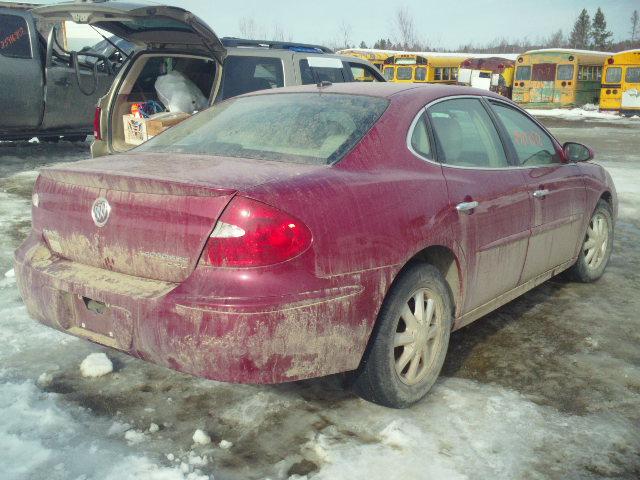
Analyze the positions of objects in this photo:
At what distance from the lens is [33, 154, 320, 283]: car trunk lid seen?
2537 millimetres

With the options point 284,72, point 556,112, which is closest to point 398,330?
point 284,72

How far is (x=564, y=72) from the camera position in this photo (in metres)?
28.2

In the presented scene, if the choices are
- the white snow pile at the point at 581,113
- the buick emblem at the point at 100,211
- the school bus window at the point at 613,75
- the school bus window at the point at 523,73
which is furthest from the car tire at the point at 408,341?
the school bus window at the point at 523,73

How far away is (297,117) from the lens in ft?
11.0

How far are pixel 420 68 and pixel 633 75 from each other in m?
8.93

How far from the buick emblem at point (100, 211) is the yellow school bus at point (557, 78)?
91.0ft

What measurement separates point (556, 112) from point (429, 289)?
26.5 metres

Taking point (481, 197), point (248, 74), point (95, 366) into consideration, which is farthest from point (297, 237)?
point (248, 74)

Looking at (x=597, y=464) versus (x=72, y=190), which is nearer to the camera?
(x=597, y=464)

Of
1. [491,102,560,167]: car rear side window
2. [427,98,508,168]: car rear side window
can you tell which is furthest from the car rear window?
[491,102,560,167]: car rear side window

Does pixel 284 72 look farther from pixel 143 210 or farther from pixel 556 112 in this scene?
pixel 556 112

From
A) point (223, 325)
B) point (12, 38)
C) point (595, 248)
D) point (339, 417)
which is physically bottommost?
point (339, 417)

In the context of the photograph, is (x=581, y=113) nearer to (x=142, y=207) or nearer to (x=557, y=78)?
(x=557, y=78)

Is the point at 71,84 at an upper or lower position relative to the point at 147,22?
lower
